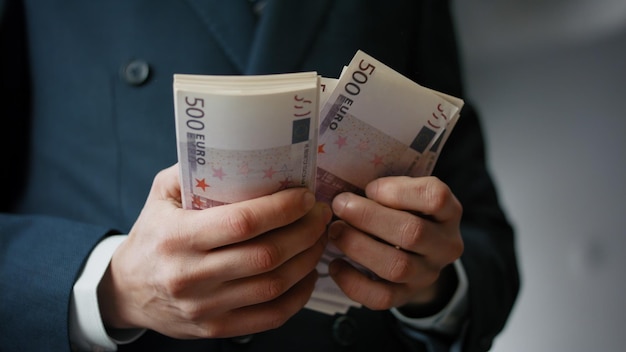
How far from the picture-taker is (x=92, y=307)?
0.48 meters

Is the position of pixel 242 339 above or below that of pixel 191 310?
below

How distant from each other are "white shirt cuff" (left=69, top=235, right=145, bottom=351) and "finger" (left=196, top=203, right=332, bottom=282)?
157mm

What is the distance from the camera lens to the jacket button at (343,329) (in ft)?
2.02

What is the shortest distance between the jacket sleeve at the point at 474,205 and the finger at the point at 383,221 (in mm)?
168

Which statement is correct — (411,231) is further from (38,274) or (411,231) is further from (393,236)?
(38,274)

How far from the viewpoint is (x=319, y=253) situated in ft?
1.49

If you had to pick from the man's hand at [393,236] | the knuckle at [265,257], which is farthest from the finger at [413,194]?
the knuckle at [265,257]

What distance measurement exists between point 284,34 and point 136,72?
0.18 metres

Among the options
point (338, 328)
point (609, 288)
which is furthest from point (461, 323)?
point (609, 288)

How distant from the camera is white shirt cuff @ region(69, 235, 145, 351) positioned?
1.59ft

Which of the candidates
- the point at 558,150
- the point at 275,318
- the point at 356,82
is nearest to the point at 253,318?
the point at 275,318

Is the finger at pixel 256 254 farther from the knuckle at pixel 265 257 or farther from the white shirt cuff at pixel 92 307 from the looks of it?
the white shirt cuff at pixel 92 307

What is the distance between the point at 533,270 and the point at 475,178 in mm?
767

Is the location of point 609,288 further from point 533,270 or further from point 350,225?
point 350,225
